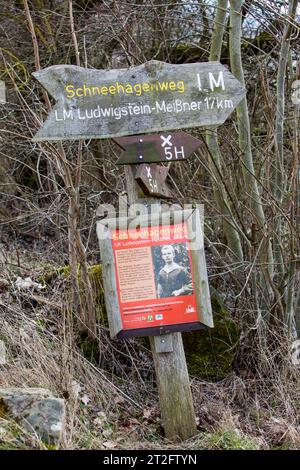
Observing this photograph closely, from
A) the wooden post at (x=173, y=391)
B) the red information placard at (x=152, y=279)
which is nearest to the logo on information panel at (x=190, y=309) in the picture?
the red information placard at (x=152, y=279)

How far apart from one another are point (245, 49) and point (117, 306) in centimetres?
471

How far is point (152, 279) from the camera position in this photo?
3.99 metres

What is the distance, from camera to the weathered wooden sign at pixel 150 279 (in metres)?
3.96

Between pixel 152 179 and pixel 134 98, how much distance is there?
537 mm

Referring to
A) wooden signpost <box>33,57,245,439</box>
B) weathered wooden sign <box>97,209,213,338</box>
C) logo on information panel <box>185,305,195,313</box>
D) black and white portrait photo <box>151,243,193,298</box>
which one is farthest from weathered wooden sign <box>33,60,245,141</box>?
logo on information panel <box>185,305,195,313</box>

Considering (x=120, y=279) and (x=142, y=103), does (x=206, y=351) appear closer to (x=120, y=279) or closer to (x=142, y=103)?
(x=120, y=279)

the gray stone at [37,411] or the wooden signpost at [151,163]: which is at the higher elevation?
the wooden signpost at [151,163]

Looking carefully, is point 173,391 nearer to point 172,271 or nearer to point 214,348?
point 172,271

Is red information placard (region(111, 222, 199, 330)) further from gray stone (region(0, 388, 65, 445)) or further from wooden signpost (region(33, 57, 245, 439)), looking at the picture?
gray stone (region(0, 388, 65, 445))

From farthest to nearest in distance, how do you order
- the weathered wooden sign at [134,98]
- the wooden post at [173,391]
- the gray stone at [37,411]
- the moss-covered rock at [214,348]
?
1. the moss-covered rock at [214,348]
2. the wooden post at [173,391]
3. the weathered wooden sign at [134,98]
4. the gray stone at [37,411]

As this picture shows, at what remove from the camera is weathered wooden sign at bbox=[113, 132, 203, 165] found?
3.99 m

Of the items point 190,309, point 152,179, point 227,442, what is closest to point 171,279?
point 190,309

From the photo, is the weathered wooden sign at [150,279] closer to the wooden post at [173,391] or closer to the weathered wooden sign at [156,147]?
the wooden post at [173,391]
